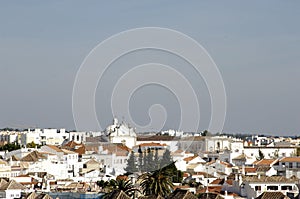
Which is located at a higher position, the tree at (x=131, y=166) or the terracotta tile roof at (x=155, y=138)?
the terracotta tile roof at (x=155, y=138)

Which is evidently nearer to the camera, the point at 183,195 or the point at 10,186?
the point at 183,195

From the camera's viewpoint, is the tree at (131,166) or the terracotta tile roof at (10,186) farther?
the tree at (131,166)

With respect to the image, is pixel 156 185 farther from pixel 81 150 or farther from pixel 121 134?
pixel 121 134

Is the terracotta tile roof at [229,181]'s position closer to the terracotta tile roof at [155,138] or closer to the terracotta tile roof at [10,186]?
the terracotta tile roof at [10,186]

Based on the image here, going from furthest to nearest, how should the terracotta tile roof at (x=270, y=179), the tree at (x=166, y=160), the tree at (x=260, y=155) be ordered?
1. the tree at (x=260, y=155)
2. the tree at (x=166, y=160)
3. the terracotta tile roof at (x=270, y=179)

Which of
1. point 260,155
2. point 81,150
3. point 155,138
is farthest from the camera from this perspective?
point 155,138

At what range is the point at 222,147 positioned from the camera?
352ft

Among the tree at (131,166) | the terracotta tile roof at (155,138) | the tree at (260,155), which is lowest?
the tree at (131,166)

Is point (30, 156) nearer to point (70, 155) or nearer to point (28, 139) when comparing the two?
point (70, 155)

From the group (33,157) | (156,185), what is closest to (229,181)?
(156,185)

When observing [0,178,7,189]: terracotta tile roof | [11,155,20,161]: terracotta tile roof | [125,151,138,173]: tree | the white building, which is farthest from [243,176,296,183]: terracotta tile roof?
the white building

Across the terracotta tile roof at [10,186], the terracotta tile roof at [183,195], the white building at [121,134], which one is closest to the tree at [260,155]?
the white building at [121,134]

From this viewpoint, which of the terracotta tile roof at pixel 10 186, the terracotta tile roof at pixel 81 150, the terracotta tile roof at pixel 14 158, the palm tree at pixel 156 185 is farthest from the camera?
the terracotta tile roof at pixel 81 150

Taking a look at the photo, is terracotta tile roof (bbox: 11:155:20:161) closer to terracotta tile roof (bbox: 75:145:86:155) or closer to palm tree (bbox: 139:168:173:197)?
terracotta tile roof (bbox: 75:145:86:155)
